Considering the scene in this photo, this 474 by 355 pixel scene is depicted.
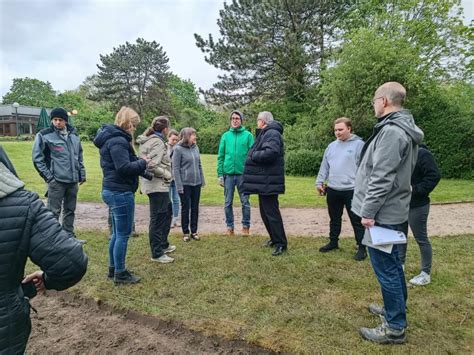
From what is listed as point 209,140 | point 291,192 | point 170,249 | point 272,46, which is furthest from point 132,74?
point 170,249

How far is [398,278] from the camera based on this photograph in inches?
118

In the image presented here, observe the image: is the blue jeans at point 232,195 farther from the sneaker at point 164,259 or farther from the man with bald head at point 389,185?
→ the man with bald head at point 389,185

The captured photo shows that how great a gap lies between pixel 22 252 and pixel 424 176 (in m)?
3.81

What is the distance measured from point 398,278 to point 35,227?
2.73 metres

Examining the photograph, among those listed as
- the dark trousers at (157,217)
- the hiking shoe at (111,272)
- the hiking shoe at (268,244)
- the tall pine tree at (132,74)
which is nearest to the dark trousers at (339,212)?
the hiking shoe at (268,244)

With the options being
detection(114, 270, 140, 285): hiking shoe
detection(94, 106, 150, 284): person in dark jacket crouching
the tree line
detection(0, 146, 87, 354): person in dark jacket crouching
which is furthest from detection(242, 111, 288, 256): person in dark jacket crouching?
the tree line

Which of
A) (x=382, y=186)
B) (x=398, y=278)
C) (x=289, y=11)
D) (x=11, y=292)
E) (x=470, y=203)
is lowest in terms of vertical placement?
(x=470, y=203)

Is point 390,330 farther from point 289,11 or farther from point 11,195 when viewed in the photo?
point 289,11

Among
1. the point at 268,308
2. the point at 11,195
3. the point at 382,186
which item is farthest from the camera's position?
the point at 268,308

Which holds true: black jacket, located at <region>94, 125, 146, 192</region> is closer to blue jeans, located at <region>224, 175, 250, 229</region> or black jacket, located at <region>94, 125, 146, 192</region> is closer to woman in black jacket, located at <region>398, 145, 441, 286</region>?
blue jeans, located at <region>224, 175, 250, 229</region>

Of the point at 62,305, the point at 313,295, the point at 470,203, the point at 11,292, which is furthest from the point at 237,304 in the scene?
the point at 470,203

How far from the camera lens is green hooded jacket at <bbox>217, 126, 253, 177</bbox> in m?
6.23

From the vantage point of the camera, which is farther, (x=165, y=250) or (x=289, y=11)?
(x=289, y=11)

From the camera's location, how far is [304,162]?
16.9m
